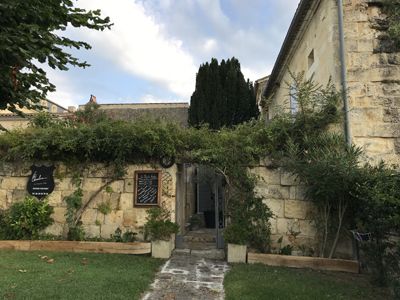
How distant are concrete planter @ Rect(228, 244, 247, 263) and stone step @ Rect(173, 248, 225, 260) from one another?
38 cm

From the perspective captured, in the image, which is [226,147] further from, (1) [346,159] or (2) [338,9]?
(2) [338,9]

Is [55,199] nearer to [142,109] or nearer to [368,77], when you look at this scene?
[368,77]

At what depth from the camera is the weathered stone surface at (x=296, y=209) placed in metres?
8.11

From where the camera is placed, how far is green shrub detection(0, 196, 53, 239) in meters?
8.46

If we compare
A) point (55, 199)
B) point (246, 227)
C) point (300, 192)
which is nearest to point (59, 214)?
point (55, 199)

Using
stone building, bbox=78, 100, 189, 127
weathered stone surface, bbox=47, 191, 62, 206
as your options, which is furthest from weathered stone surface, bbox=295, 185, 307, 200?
stone building, bbox=78, 100, 189, 127

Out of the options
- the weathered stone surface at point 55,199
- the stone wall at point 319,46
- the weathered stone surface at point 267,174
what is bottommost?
the weathered stone surface at point 55,199

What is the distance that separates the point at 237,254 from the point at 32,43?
229 inches

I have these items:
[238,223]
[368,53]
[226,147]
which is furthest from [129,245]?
[368,53]

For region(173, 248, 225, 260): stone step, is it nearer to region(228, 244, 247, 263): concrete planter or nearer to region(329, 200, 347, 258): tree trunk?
region(228, 244, 247, 263): concrete planter

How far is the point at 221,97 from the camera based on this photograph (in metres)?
15.8

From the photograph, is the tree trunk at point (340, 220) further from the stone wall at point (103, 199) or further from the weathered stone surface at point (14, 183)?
the weathered stone surface at point (14, 183)

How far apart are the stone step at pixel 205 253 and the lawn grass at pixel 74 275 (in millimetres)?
834

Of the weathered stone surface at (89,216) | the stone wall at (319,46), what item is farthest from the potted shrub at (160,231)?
the stone wall at (319,46)
